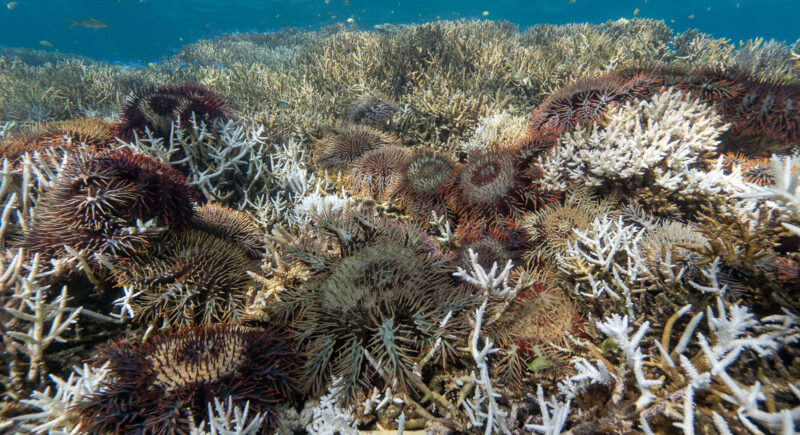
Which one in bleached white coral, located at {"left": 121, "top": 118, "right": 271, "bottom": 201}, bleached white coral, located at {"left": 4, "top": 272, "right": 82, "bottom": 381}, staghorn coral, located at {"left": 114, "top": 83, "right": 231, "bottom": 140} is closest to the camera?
bleached white coral, located at {"left": 4, "top": 272, "right": 82, "bottom": 381}

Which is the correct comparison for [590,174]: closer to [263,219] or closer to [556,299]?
[556,299]

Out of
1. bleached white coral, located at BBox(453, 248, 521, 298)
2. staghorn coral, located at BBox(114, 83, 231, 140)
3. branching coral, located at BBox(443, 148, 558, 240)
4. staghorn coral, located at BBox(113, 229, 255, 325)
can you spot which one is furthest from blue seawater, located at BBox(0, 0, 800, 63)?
bleached white coral, located at BBox(453, 248, 521, 298)

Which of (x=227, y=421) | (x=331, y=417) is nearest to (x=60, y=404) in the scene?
(x=227, y=421)

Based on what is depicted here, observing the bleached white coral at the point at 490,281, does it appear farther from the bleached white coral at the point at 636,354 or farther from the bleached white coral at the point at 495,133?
the bleached white coral at the point at 495,133

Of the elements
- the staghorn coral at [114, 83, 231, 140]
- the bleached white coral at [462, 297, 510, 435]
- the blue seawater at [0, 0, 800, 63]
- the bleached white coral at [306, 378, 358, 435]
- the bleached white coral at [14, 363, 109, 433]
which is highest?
the blue seawater at [0, 0, 800, 63]

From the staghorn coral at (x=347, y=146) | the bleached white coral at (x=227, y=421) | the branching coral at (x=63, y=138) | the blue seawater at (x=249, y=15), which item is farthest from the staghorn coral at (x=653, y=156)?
the blue seawater at (x=249, y=15)

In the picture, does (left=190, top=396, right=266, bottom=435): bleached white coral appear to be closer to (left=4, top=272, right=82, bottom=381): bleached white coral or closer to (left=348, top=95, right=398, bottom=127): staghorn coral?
(left=4, top=272, right=82, bottom=381): bleached white coral

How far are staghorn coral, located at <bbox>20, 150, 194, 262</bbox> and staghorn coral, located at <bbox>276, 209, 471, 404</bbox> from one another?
1.26m

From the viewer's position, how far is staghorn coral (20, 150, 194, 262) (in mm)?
2424

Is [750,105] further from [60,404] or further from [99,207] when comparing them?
[60,404]

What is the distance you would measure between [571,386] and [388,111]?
4.99 m

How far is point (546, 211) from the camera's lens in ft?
10.2

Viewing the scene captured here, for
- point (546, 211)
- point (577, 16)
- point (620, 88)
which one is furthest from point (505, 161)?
point (577, 16)

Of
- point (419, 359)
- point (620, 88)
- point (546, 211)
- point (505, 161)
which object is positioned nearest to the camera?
point (419, 359)
